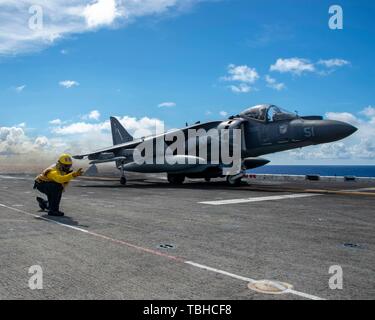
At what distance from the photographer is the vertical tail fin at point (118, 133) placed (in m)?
36.9

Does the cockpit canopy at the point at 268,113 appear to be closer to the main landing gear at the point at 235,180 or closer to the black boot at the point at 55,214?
the main landing gear at the point at 235,180

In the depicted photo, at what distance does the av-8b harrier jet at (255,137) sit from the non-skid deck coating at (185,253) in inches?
310

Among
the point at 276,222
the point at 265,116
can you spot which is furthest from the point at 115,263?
the point at 265,116

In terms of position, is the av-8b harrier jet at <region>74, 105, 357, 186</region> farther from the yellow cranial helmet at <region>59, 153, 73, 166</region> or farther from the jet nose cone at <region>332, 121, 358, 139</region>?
the yellow cranial helmet at <region>59, 153, 73, 166</region>

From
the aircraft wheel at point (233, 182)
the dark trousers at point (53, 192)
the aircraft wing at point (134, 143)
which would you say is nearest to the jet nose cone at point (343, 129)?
the aircraft wheel at point (233, 182)

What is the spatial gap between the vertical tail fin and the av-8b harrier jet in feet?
35.2

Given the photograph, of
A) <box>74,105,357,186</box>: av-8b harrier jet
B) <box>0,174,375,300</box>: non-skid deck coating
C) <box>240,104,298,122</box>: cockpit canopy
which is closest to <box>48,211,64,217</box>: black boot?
<box>0,174,375,300</box>: non-skid deck coating

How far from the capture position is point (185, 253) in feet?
20.0

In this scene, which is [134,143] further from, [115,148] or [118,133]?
[118,133]

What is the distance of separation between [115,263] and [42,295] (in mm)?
1454

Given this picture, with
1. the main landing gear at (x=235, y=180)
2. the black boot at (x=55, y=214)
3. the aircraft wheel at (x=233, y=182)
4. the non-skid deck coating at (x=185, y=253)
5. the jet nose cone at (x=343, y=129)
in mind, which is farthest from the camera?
the aircraft wheel at (x=233, y=182)

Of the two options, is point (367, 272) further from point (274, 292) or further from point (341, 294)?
point (274, 292)

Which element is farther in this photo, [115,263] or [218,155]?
[218,155]

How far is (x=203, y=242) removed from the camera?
697 centimetres
